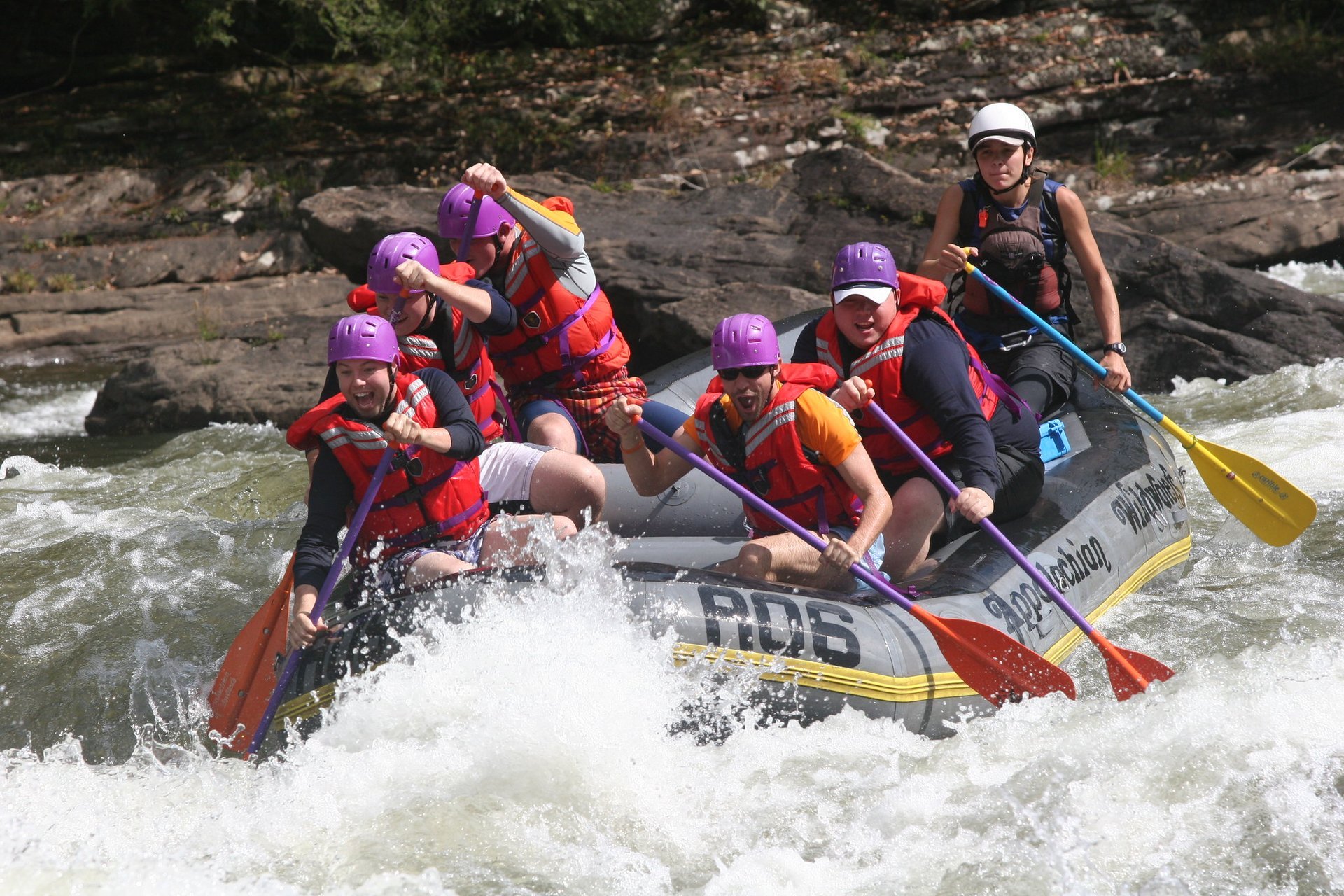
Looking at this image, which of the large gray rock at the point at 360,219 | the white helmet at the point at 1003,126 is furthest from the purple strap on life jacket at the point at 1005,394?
the large gray rock at the point at 360,219

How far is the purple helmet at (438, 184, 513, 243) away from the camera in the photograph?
514 centimetres

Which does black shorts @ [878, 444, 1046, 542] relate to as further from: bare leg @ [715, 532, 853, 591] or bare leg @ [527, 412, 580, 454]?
bare leg @ [527, 412, 580, 454]

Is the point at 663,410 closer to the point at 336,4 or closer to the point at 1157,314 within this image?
the point at 1157,314

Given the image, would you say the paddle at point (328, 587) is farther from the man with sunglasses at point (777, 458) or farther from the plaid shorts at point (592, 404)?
the plaid shorts at point (592, 404)

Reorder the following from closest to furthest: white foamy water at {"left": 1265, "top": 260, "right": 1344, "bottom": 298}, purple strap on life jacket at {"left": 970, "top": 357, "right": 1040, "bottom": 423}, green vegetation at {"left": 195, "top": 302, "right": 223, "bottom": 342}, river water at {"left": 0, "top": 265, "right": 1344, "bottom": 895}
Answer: river water at {"left": 0, "top": 265, "right": 1344, "bottom": 895}, purple strap on life jacket at {"left": 970, "top": 357, "right": 1040, "bottom": 423}, white foamy water at {"left": 1265, "top": 260, "right": 1344, "bottom": 298}, green vegetation at {"left": 195, "top": 302, "right": 223, "bottom": 342}

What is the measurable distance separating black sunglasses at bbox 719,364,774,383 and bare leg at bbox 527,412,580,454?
1.15 m

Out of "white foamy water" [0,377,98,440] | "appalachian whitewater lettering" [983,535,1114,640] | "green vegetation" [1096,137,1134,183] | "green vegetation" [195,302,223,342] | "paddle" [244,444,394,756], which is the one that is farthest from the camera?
"green vegetation" [1096,137,1134,183]

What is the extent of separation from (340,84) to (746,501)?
11.9 metres

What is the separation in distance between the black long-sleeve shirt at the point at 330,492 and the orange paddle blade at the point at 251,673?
0.07 meters

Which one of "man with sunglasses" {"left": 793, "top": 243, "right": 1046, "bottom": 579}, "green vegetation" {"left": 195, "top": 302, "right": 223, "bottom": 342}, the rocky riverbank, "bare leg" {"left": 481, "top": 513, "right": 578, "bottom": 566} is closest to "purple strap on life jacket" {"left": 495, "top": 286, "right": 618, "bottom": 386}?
"man with sunglasses" {"left": 793, "top": 243, "right": 1046, "bottom": 579}

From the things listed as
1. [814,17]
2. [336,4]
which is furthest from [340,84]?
[814,17]

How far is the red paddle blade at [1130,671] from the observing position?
4.23m

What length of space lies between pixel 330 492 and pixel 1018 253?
302cm

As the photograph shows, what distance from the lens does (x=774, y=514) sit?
4.21 m
